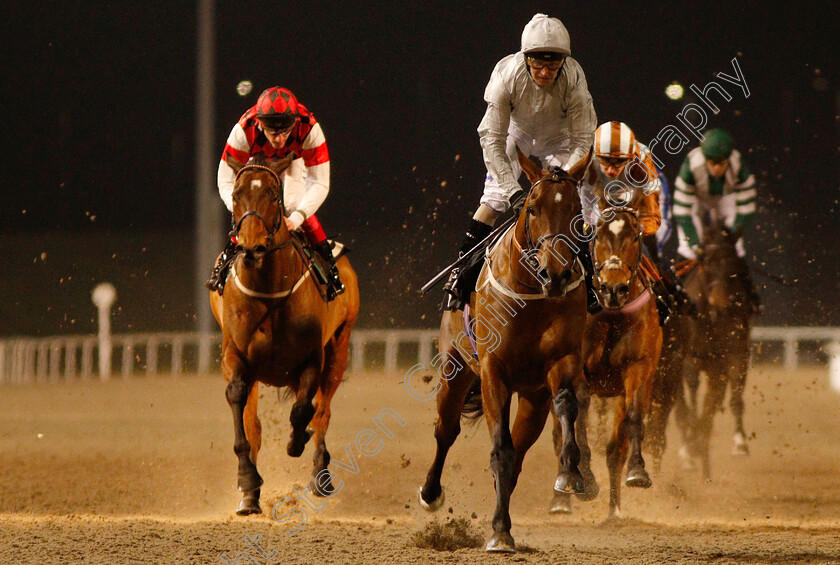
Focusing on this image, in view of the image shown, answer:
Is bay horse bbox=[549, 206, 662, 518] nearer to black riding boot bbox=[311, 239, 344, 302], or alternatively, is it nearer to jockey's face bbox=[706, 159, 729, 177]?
black riding boot bbox=[311, 239, 344, 302]

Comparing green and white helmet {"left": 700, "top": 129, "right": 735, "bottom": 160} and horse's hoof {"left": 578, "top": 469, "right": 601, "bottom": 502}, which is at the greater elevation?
green and white helmet {"left": 700, "top": 129, "right": 735, "bottom": 160}

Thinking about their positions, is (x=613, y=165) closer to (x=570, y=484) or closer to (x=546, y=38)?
(x=546, y=38)

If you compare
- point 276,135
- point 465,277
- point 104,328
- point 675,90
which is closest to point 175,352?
point 104,328

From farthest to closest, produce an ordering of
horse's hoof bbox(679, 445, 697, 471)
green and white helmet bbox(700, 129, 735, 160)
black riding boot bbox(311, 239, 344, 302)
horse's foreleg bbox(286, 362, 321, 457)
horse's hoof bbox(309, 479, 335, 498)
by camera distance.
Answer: green and white helmet bbox(700, 129, 735, 160), horse's hoof bbox(679, 445, 697, 471), horse's hoof bbox(309, 479, 335, 498), black riding boot bbox(311, 239, 344, 302), horse's foreleg bbox(286, 362, 321, 457)

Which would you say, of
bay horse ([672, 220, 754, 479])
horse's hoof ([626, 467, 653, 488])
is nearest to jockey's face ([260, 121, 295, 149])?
horse's hoof ([626, 467, 653, 488])

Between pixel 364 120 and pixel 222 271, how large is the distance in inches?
610

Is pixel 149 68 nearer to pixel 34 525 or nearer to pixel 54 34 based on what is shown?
pixel 54 34

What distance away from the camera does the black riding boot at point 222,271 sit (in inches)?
224

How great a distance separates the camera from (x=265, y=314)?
5434 millimetres

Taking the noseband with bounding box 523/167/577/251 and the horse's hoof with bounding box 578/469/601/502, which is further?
the horse's hoof with bounding box 578/469/601/502

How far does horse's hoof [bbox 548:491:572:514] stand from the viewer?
18.5 ft

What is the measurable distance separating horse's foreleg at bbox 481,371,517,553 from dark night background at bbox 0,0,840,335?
12728mm

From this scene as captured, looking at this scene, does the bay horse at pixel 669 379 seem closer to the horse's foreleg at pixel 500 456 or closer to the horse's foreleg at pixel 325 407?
the horse's foreleg at pixel 325 407

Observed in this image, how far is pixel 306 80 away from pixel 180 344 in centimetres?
644
